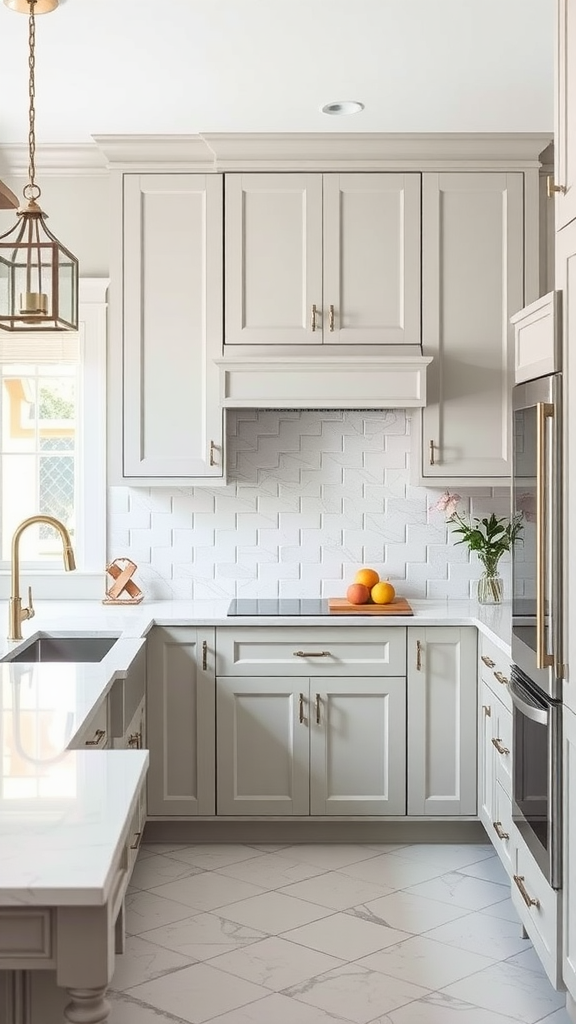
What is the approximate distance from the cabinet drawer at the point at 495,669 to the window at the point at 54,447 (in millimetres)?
1700

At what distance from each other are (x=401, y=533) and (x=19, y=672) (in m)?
2.11

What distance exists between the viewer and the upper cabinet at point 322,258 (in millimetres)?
4152

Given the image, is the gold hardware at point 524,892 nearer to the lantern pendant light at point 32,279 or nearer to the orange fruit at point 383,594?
the orange fruit at point 383,594

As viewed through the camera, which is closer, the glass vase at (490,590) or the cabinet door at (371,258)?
the cabinet door at (371,258)

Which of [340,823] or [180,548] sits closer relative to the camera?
[340,823]

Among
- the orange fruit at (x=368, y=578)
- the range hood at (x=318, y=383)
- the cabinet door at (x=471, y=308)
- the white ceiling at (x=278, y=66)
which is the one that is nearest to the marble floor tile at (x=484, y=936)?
the orange fruit at (x=368, y=578)

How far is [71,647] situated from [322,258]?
181 centimetres

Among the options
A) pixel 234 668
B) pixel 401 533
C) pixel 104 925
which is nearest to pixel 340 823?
pixel 234 668

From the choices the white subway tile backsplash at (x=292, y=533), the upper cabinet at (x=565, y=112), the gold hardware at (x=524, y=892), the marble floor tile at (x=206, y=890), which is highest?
the upper cabinet at (x=565, y=112)

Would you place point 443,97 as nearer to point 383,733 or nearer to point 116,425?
point 116,425

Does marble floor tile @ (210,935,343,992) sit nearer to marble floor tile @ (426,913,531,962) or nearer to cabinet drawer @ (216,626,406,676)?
marble floor tile @ (426,913,531,962)

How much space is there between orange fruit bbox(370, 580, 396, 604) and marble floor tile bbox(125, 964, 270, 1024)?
1.61m

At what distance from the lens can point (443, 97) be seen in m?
3.70

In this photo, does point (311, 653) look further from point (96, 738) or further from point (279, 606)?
point (96, 738)
